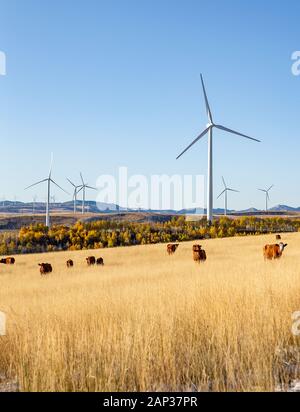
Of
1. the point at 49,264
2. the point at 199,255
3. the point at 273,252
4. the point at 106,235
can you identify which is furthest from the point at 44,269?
the point at 106,235

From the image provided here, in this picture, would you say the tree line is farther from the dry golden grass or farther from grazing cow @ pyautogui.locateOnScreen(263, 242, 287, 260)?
the dry golden grass

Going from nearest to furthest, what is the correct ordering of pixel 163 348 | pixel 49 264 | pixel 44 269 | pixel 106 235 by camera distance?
pixel 163 348 < pixel 44 269 < pixel 49 264 < pixel 106 235

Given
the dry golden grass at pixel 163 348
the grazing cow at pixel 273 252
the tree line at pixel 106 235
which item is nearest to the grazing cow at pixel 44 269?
the grazing cow at pixel 273 252

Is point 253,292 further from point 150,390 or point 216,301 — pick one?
point 150,390

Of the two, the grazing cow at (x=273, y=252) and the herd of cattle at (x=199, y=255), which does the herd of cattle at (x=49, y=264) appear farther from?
the grazing cow at (x=273, y=252)

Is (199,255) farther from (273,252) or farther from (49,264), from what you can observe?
(49,264)

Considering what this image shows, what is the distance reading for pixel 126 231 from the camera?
239 ft

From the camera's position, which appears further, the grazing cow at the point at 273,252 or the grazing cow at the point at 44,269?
the grazing cow at the point at 44,269

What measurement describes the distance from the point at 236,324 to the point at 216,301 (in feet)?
5.68

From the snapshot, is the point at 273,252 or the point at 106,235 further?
the point at 106,235

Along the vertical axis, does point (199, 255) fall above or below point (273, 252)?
below

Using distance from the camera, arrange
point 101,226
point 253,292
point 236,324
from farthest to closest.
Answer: point 101,226 → point 253,292 → point 236,324

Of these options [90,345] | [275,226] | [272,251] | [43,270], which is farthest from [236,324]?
[275,226]

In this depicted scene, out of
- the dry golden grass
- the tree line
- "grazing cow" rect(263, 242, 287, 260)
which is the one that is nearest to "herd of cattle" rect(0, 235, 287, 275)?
"grazing cow" rect(263, 242, 287, 260)
